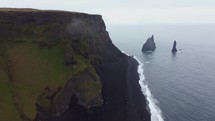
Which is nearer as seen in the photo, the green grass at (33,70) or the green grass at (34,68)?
the green grass at (34,68)

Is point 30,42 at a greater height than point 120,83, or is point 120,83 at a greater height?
point 30,42

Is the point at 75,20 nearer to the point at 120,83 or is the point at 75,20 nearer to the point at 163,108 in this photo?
the point at 120,83

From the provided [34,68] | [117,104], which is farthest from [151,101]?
[34,68]

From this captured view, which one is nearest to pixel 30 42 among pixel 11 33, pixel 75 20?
pixel 11 33

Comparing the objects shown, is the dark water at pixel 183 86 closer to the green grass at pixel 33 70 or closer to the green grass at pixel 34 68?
the green grass at pixel 34 68

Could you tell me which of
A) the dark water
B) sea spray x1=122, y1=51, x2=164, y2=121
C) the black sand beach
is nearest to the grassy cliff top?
the black sand beach

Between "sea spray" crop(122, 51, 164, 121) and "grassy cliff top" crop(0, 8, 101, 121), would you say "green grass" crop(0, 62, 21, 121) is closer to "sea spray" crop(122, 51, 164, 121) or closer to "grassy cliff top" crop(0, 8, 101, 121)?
"grassy cliff top" crop(0, 8, 101, 121)

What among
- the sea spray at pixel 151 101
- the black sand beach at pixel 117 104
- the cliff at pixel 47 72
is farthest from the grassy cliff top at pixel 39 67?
the sea spray at pixel 151 101
